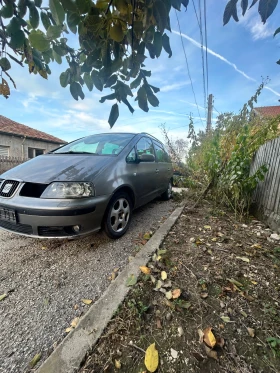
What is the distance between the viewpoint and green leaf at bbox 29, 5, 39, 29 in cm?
108

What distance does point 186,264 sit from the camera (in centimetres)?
185

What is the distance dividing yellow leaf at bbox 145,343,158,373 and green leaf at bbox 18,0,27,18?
2110mm

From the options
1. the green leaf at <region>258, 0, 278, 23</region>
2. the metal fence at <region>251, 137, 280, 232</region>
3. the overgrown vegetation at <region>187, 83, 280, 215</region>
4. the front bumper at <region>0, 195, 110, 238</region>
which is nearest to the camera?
the green leaf at <region>258, 0, 278, 23</region>

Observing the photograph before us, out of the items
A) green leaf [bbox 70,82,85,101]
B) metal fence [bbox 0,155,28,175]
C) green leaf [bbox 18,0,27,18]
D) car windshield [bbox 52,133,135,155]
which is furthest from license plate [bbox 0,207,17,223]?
metal fence [bbox 0,155,28,175]

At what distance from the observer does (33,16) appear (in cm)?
109

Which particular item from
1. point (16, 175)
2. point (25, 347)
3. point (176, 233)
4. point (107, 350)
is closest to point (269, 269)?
point (176, 233)

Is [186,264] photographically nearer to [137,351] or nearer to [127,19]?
[137,351]

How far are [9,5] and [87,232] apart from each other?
1.89 meters

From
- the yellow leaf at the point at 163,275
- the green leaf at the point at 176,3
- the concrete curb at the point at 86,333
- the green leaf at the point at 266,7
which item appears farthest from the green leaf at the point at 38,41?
the yellow leaf at the point at 163,275

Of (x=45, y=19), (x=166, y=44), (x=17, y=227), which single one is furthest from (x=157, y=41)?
(x=17, y=227)

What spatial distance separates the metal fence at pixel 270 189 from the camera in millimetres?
2725

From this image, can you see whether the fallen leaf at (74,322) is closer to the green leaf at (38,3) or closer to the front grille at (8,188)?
the front grille at (8,188)

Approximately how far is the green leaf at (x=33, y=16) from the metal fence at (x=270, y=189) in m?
3.25

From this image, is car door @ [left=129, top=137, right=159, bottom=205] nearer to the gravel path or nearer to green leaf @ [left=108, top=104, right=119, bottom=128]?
the gravel path
